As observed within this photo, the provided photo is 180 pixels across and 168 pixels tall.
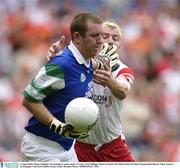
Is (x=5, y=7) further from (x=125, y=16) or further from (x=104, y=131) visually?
(x=104, y=131)

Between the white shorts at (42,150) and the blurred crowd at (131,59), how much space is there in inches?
212

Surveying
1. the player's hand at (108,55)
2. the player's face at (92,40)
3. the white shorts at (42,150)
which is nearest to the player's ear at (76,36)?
the player's face at (92,40)

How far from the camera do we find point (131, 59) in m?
19.7

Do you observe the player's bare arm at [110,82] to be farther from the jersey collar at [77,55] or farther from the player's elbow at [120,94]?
the jersey collar at [77,55]

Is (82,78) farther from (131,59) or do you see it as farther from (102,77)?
(131,59)

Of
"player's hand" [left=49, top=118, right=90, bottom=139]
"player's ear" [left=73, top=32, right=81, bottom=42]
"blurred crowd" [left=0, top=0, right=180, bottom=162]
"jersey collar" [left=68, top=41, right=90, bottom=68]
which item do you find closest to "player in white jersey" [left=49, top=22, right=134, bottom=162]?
"jersey collar" [left=68, top=41, right=90, bottom=68]

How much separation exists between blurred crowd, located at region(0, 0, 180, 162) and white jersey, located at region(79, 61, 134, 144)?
4.45 m

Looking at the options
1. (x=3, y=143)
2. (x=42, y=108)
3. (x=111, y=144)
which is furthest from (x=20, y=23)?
(x=42, y=108)

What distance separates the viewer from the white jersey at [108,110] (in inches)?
454

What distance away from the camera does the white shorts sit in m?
10.7

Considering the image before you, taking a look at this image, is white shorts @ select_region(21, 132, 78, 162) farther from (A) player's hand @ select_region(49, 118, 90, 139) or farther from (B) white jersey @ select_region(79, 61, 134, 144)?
(B) white jersey @ select_region(79, 61, 134, 144)

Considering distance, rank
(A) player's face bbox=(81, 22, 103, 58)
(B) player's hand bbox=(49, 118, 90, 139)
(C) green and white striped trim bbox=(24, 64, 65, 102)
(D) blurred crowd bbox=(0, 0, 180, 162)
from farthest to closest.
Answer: (D) blurred crowd bbox=(0, 0, 180, 162)
(A) player's face bbox=(81, 22, 103, 58)
(C) green and white striped trim bbox=(24, 64, 65, 102)
(B) player's hand bbox=(49, 118, 90, 139)

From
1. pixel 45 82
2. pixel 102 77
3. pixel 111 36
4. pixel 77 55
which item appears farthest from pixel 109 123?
pixel 45 82

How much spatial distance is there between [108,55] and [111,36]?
0.51 metres
